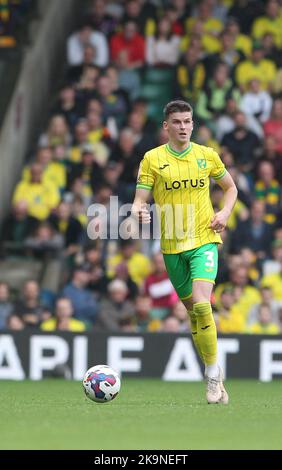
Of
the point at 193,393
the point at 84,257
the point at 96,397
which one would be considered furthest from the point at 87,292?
the point at 96,397

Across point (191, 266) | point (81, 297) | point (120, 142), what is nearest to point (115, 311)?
point (81, 297)

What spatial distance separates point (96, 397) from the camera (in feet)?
35.2

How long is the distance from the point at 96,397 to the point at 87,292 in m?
6.91

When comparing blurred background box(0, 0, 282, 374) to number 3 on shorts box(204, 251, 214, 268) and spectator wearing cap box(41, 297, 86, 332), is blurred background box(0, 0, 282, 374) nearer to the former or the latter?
spectator wearing cap box(41, 297, 86, 332)

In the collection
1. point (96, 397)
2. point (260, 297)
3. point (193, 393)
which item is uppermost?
point (260, 297)

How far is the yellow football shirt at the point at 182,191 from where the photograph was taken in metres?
11.0

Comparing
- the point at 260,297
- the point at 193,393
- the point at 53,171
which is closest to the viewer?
the point at 193,393

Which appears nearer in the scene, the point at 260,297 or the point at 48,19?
the point at 260,297

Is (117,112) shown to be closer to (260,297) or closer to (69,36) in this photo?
(69,36)

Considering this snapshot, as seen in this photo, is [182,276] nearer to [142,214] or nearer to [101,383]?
[142,214]

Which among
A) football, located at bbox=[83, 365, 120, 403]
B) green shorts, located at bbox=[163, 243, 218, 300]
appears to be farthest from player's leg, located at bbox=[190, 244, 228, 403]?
football, located at bbox=[83, 365, 120, 403]

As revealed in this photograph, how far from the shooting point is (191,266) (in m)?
10.9

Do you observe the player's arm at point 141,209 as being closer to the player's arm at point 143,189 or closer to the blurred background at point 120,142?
the player's arm at point 143,189

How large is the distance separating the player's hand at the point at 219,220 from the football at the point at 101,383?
1.45 metres
